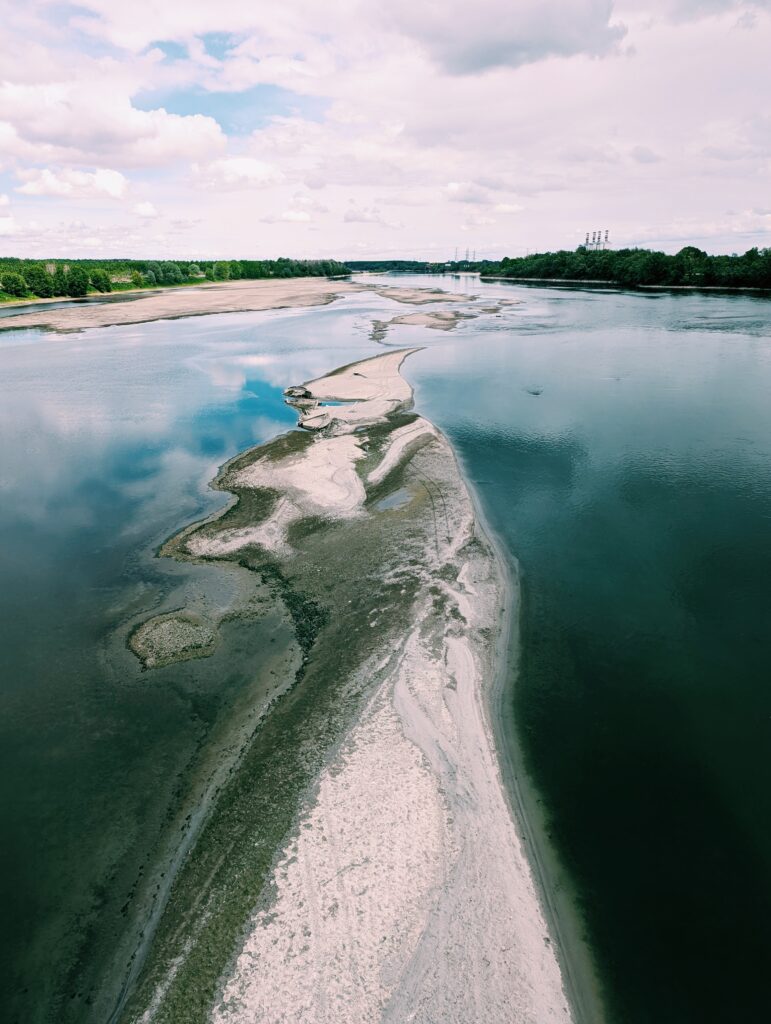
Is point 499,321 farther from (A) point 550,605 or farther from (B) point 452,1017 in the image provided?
(B) point 452,1017

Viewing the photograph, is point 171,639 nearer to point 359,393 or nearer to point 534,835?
point 534,835

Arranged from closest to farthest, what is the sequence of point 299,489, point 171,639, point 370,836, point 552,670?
point 370,836
point 552,670
point 171,639
point 299,489

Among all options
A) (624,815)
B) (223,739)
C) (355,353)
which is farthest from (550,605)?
(355,353)

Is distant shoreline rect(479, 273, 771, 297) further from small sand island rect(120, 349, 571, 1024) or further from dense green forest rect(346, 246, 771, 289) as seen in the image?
small sand island rect(120, 349, 571, 1024)

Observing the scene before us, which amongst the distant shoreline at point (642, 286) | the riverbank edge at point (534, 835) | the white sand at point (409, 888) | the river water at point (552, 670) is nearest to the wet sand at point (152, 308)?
the river water at point (552, 670)

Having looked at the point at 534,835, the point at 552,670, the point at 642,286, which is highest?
the point at 642,286

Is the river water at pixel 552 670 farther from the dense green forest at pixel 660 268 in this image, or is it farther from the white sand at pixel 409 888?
the dense green forest at pixel 660 268

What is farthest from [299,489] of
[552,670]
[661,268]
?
[661,268]

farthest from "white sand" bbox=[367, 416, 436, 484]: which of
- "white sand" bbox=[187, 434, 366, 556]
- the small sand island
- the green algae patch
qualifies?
the green algae patch
